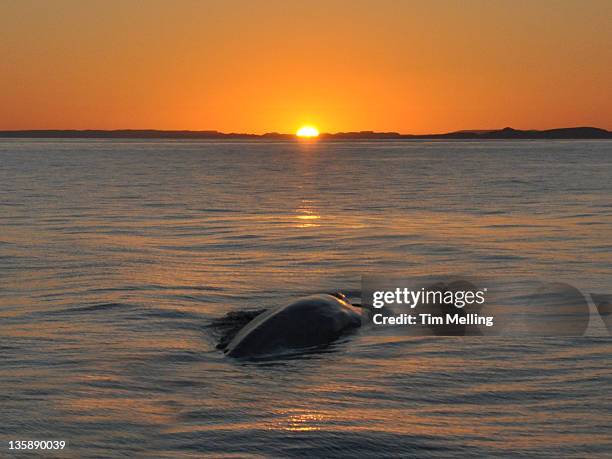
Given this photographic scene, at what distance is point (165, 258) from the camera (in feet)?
76.0

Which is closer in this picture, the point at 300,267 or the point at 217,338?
the point at 217,338

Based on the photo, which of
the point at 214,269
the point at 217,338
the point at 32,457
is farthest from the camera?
the point at 214,269

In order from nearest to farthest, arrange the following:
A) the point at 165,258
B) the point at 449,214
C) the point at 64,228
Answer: the point at 165,258 < the point at 64,228 < the point at 449,214

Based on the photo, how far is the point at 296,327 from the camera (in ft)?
44.0

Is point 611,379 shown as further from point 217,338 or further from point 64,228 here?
point 64,228

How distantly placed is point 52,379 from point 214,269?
9.87 m

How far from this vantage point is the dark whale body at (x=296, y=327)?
12859 mm

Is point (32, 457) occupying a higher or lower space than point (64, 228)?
lower

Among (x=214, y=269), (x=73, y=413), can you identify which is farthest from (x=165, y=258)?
(x=73, y=413)

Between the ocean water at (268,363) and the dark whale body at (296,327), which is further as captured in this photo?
the dark whale body at (296,327)

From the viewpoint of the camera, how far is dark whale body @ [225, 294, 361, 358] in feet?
42.2

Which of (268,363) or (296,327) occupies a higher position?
(296,327)

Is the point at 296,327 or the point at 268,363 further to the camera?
the point at 296,327

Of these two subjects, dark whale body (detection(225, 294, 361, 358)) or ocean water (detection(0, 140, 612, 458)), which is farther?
dark whale body (detection(225, 294, 361, 358))
